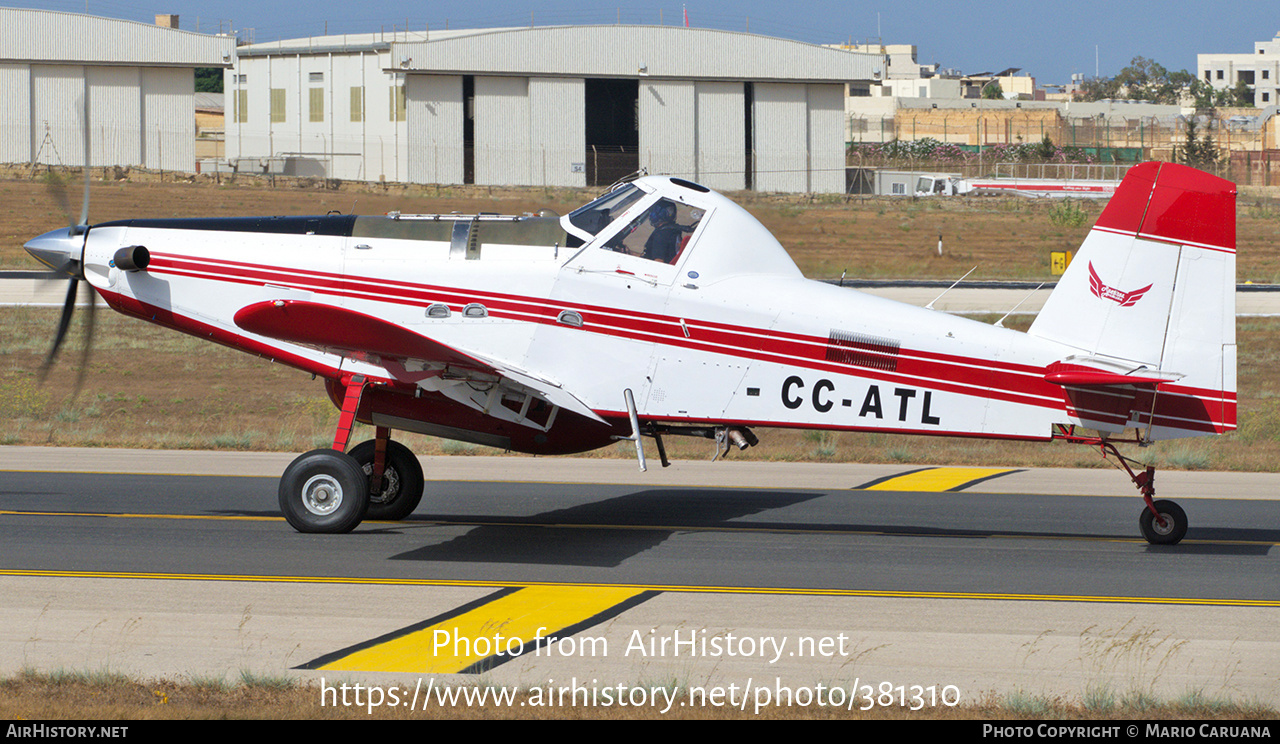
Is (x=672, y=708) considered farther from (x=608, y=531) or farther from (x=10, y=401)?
(x=10, y=401)

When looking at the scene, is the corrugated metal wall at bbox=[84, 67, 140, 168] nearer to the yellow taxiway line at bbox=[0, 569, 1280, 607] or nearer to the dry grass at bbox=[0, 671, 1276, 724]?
the yellow taxiway line at bbox=[0, 569, 1280, 607]

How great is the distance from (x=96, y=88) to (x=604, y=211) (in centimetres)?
5492

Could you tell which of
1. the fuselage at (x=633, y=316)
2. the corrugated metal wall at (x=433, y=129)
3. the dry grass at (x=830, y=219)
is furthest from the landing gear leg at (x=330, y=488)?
the corrugated metal wall at (x=433, y=129)

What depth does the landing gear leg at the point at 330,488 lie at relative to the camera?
10.4m

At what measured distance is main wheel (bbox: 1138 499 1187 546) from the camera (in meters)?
10.8

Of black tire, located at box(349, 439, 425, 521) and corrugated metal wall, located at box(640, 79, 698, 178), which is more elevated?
corrugated metal wall, located at box(640, 79, 698, 178)

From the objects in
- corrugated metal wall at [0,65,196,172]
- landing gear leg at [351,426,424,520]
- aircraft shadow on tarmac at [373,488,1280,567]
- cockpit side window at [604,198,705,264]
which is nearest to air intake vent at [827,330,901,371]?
cockpit side window at [604,198,705,264]

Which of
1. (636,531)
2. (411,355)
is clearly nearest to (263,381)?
(636,531)

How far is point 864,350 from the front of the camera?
1024 cm

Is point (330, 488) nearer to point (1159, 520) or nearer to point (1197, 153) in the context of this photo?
point (1159, 520)

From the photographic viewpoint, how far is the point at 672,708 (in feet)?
21.5

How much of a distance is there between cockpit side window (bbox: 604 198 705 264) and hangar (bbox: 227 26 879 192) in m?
47.2

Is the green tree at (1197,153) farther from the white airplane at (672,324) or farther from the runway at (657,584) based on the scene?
the white airplane at (672,324)

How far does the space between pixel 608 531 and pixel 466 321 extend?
7.76 ft
